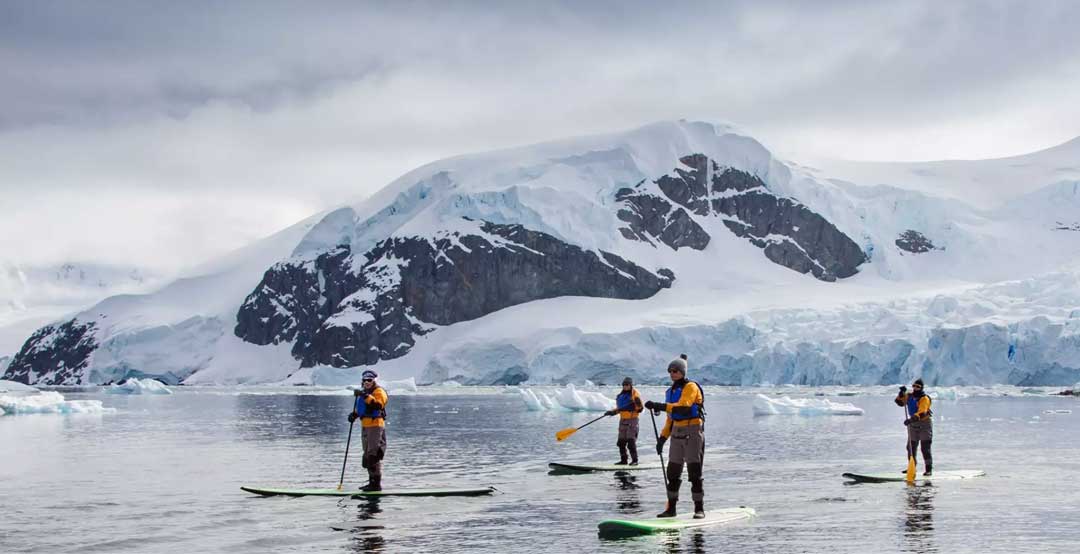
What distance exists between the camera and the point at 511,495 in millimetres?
23266

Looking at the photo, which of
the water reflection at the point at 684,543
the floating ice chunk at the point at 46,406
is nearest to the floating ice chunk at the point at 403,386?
the floating ice chunk at the point at 46,406

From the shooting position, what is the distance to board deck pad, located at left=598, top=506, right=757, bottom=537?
17.3 metres

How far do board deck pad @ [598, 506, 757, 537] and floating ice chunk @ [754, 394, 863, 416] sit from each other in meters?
40.7

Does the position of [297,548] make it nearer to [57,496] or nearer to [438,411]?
[57,496]

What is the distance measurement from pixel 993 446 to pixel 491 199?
14327cm

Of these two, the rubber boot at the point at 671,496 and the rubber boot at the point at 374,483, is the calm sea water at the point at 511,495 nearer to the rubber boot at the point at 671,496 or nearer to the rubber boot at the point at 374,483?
the rubber boot at the point at 671,496

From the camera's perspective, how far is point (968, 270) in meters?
176

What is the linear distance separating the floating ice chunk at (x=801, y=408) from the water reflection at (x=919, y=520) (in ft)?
116

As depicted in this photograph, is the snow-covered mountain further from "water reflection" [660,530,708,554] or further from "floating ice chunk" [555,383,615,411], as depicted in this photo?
"water reflection" [660,530,708,554]

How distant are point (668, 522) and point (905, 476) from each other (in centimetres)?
917

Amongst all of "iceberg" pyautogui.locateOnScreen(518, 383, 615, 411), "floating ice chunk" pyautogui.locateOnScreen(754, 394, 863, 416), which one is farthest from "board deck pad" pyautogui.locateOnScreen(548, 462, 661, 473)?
"iceberg" pyautogui.locateOnScreen(518, 383, 615, 411)

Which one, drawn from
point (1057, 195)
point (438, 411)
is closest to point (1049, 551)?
point (438, 411)

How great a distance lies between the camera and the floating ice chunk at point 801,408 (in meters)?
59.1

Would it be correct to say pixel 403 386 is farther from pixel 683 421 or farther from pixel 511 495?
pixel 683 421
